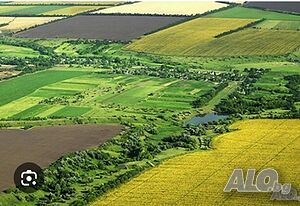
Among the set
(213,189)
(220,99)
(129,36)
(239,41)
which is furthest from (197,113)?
(129,36)

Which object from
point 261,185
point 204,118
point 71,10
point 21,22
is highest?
point 71,10

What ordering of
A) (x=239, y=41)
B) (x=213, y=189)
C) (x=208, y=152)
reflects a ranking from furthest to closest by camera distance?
1. (x=239, y=41)
2. (x=208, y=152)
3. (x=213, y=189)

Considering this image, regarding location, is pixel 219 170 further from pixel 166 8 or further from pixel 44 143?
pixel 166 8

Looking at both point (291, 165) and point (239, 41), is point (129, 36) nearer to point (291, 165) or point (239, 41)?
point (239, 41)

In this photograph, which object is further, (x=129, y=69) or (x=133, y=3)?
(x=133, y=3)

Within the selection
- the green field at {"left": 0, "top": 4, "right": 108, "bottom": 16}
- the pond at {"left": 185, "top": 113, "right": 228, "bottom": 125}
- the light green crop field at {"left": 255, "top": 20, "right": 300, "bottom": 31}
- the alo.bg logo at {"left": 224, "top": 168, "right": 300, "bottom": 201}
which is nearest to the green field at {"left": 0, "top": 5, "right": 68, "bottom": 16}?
the green field at {"left": 0, "top": 4, "right": 108, "bottom": 16}

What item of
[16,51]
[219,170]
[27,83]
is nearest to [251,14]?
[16,51]

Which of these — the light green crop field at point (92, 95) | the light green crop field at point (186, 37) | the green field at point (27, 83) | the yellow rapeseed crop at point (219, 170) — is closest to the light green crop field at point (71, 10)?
the light green crop field at point (186, 37)
